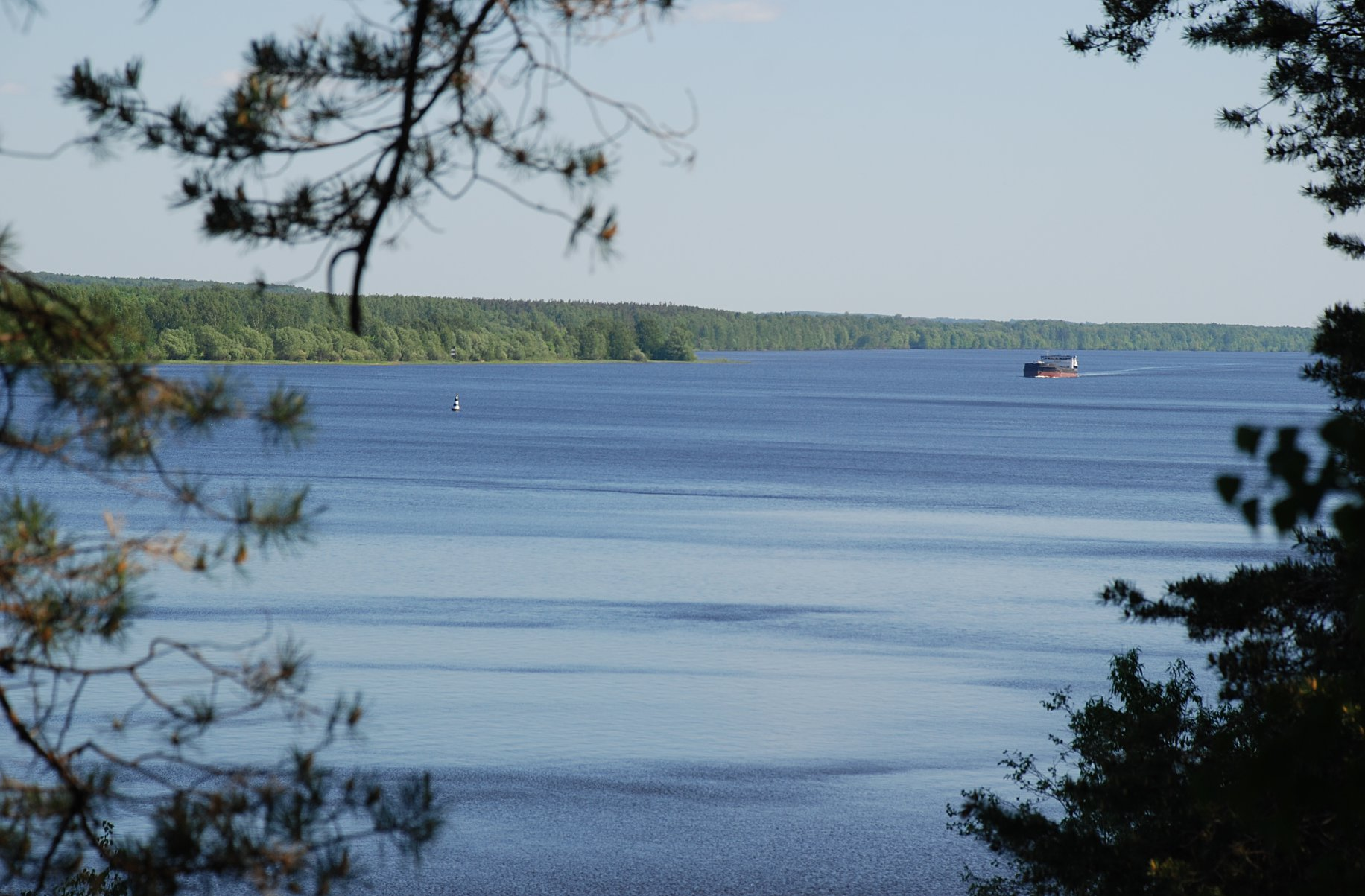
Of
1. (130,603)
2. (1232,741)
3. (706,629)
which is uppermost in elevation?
(130,603)

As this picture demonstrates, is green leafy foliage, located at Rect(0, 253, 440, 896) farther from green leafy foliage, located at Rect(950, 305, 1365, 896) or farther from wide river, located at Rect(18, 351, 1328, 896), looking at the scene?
green leafy foliage, located at Rect(950, 305, 1365, 896)

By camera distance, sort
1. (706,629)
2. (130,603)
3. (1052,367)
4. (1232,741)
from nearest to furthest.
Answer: (130,603)
(1232,741)
(706,629)
(1052,367)

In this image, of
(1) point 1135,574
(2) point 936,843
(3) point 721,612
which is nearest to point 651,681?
(3) point 721,612

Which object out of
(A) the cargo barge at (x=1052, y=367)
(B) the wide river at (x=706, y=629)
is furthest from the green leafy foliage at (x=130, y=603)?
(A) the cargo barge at (x=1052, y=367)

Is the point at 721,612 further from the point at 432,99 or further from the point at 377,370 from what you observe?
the point at 377,370

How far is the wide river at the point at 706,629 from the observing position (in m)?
21.6

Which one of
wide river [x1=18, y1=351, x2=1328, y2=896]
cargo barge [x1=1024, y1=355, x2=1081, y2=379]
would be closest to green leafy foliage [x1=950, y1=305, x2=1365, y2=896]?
wide river [x1=18, y1=351, x2=1328, y2=896]

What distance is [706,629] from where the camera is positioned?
111ft

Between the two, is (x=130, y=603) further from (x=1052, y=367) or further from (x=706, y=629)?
(x=1052, y=367)

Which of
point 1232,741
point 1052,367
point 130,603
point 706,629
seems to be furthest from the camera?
point 1052,367

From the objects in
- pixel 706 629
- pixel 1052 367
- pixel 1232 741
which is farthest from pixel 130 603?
pixel 1052 367

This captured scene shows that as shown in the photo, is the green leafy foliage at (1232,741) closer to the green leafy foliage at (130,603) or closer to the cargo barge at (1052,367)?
the green leafy foliage at (130,603)

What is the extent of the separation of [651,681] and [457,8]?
24233 mm

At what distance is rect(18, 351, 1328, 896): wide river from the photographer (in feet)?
70.8
